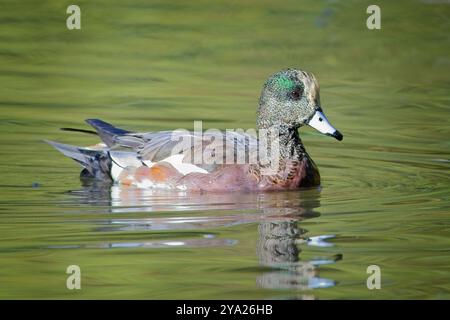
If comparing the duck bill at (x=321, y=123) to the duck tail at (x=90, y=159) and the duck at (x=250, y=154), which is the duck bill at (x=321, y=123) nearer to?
the duck at (x=250, y=154)

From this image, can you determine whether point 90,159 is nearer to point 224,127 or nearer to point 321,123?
point 224,127

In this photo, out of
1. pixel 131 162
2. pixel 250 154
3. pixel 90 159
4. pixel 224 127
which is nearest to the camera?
pixel 250 154

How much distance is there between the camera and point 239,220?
907cm

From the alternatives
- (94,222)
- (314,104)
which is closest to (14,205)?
(94,222)

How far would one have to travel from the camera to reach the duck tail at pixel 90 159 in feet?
36.2

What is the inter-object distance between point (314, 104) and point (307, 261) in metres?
2.75

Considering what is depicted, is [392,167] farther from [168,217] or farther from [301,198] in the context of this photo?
[168,217]


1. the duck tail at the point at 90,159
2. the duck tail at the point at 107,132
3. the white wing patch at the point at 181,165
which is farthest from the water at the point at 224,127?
the duck tail at the point at 107,132

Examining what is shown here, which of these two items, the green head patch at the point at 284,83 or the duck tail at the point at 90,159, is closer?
the green head patch at the point at 284,83

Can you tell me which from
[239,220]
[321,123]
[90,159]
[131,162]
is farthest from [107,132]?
[239,220]

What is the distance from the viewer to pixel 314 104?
10.4 m

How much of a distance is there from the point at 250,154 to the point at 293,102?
1.94 ft

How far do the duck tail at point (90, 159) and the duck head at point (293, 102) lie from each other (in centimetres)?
155

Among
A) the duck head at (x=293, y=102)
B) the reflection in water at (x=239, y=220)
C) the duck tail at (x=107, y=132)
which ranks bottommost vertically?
the reflection in water at (x=239, y=220)
